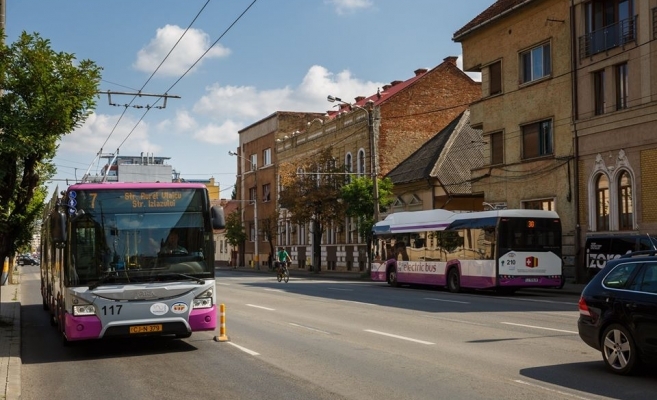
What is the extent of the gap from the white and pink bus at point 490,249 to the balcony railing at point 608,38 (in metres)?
6.98

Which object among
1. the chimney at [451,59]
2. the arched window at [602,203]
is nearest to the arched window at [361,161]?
the chimney at [451,59]

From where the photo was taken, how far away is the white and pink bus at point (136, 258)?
489 inches

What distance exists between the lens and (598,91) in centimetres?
3106

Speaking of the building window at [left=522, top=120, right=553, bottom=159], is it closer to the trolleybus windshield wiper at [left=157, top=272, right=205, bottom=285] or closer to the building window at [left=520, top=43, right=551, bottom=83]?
the building window at [left=520, top=43, right=551, bottom=83]

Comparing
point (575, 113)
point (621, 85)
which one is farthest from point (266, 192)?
point (621, 85)

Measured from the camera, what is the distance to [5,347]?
44.8 ft

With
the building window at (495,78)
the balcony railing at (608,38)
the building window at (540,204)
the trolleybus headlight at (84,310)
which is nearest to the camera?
the trolleybus headlight at (84,310)

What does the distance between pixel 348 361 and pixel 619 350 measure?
3711 mm

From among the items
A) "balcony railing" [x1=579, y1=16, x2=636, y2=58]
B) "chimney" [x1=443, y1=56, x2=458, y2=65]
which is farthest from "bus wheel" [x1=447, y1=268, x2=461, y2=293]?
"chimney" [x1=443, y1=56, x2=458, y2=65]

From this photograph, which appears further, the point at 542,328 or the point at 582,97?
the point at 582,97

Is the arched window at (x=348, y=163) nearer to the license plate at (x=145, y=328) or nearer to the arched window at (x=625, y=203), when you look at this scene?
the arched window at (x=625, y=203)

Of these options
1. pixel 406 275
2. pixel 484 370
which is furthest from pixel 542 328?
pixel 406 275

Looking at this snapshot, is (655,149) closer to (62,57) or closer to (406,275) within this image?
(406,275)

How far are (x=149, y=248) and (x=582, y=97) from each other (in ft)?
75.2
